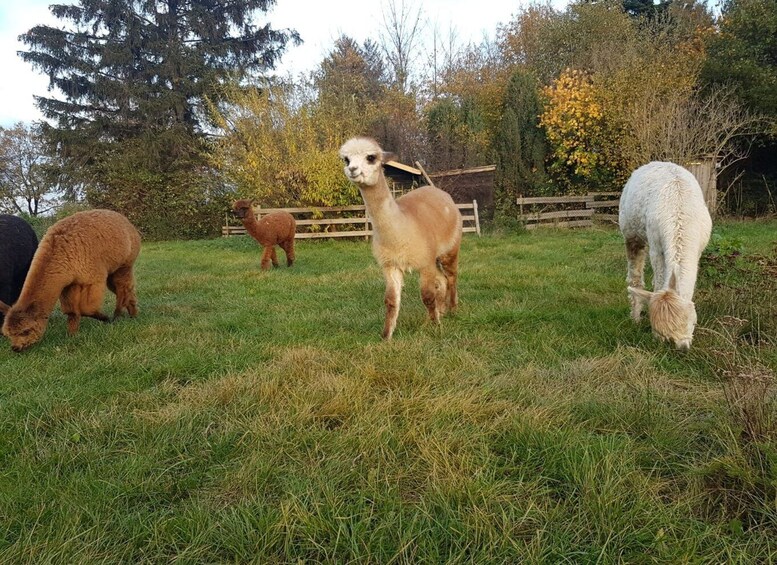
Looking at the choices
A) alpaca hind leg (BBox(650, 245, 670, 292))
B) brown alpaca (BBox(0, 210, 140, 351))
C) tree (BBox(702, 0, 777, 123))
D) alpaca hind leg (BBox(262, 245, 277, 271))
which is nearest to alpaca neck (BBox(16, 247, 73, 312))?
brown alpaca (BBox(0, 210, 140, 351))

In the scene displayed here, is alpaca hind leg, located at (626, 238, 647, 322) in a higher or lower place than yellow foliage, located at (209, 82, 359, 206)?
lower

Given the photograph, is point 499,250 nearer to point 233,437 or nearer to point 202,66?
point 233,437

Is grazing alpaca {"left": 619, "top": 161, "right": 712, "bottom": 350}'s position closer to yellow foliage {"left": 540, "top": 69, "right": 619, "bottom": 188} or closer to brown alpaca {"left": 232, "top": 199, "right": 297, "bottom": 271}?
brown alpaca {"left": 232, "top": 199, "right": 297, "bottom": 271}

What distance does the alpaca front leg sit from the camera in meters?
4.72

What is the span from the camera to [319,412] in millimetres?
2912

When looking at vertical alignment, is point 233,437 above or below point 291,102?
below

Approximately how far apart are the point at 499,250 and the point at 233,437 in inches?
377

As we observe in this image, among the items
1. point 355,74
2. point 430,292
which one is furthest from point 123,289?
point 355,74

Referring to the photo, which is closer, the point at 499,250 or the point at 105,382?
the point at 105,382

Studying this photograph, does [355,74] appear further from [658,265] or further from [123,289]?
[658,265]

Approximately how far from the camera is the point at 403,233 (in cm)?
468

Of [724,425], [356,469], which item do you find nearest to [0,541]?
[356,469]

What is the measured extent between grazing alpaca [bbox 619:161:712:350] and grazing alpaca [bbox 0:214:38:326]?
6.92 metres

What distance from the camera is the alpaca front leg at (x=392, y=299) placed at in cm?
472
